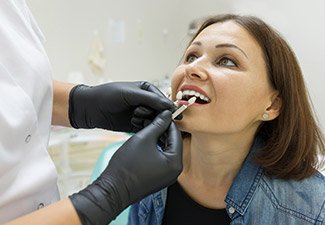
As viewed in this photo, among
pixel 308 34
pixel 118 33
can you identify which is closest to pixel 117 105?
pixel 308 34

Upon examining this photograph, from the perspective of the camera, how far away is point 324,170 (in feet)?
4.53

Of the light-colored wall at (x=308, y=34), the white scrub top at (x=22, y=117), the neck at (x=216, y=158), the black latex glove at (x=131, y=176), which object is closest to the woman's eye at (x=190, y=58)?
the neck at (x=216, y=158)

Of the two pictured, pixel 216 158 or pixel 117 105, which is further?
A: pixel 216 158

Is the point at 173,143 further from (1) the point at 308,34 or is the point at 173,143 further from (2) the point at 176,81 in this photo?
(1) the point at 308,34

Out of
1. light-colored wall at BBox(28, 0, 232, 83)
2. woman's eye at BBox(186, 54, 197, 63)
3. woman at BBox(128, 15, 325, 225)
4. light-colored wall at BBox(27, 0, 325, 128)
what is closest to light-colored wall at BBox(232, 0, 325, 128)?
light-colored wall at BBox(27, 0, 325, 128)

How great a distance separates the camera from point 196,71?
109 centimetres

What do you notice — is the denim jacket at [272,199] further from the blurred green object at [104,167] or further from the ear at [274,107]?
the blurred green object at [104,167]

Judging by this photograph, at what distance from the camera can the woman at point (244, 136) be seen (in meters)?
1.11

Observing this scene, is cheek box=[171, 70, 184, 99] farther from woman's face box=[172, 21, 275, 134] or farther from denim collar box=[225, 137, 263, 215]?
denim collar box=[225, 137, 263, 215]

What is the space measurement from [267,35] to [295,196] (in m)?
0.52

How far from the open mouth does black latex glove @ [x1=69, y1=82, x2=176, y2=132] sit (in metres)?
0.07

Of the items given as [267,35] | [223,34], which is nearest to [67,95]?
[223,34]

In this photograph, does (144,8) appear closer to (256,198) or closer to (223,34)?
(223,34)

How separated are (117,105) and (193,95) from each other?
0.24 meters
